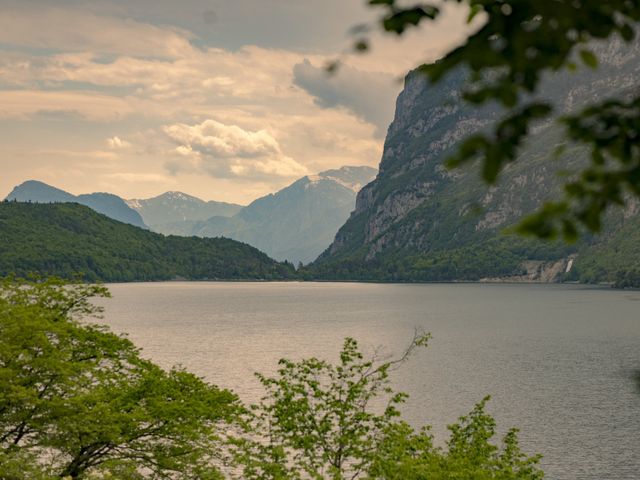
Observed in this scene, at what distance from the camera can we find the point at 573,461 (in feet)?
254

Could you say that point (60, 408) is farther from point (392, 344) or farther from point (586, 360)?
point (392, 344)

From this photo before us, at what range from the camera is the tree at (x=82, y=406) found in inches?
1441

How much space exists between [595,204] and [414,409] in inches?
4024

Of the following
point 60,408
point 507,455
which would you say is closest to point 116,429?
point 60,408

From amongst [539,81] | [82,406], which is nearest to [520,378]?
[82,406]

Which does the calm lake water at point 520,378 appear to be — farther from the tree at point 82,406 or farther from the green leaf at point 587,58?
the green leaf at point 587,58

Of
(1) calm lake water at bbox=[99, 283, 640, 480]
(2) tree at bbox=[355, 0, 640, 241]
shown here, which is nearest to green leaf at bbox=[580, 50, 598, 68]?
(2) tree at bbox=[355, 0, 640, 241]

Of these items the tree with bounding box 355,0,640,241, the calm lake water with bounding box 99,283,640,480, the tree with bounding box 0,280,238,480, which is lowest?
the calm lake water with bounding box 99,283,640,480

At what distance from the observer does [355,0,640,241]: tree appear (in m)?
5.35

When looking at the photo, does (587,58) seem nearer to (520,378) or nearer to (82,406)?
(82,406)

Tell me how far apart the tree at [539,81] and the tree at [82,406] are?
32665 millimetres

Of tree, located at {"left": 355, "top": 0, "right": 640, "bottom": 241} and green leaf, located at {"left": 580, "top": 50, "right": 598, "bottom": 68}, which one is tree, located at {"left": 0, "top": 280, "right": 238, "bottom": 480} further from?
green leaf, located at {"left": 580, "top": 50, "right": 598, "bottom": 68}

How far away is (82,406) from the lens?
121ft

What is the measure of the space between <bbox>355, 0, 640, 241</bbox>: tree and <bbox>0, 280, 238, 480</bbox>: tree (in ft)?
107
